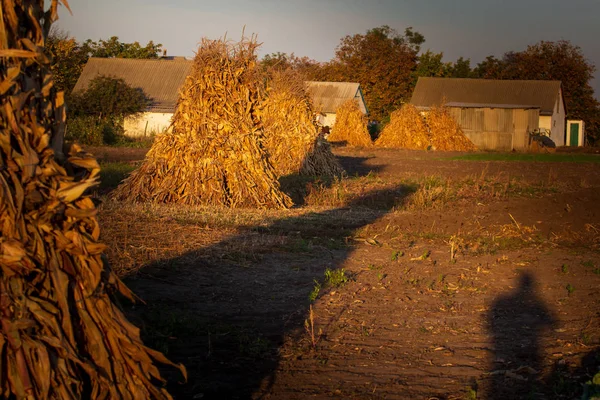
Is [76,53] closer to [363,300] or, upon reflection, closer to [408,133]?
[408,133]

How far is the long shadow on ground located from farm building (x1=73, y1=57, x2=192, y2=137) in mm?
34301

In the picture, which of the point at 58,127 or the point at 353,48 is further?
the point at 353,48

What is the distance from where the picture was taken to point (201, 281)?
7.13 meters

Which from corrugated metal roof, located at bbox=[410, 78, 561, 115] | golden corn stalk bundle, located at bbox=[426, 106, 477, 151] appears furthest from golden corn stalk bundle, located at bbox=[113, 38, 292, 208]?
corrugated metal roof, located at bbox=[410, 78, 561, 115]

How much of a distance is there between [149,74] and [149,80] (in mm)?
875

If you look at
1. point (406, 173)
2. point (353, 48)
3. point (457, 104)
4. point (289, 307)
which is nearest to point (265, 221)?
point (289, 307)

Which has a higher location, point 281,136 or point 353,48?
point 353,48

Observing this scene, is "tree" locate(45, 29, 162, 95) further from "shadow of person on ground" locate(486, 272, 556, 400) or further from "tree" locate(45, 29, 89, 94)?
"shadow of person on ground" locate(486, 272, 556, 400)

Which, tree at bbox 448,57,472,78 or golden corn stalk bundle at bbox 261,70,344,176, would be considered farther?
tree at bbox 448,57,472,78

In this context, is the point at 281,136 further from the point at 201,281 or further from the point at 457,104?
the point at 457,104

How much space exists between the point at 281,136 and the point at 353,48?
47.0m

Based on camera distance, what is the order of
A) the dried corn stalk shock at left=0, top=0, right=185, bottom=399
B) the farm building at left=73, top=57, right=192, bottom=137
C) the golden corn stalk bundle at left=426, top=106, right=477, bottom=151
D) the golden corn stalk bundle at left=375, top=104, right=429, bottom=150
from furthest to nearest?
the golden corn stalk bundle at left=426, top=106, right=477, bottom=151, the golden corn stalk bundle at left=375, top=104, right=429, bottom=150, the farm building at left=73, top=57, right=192, bottom=137, the dried corn stalk shock at left=0, top=0, right=185, bottom=399

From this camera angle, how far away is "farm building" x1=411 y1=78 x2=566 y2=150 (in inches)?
1906

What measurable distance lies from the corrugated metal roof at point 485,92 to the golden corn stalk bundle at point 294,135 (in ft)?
108
